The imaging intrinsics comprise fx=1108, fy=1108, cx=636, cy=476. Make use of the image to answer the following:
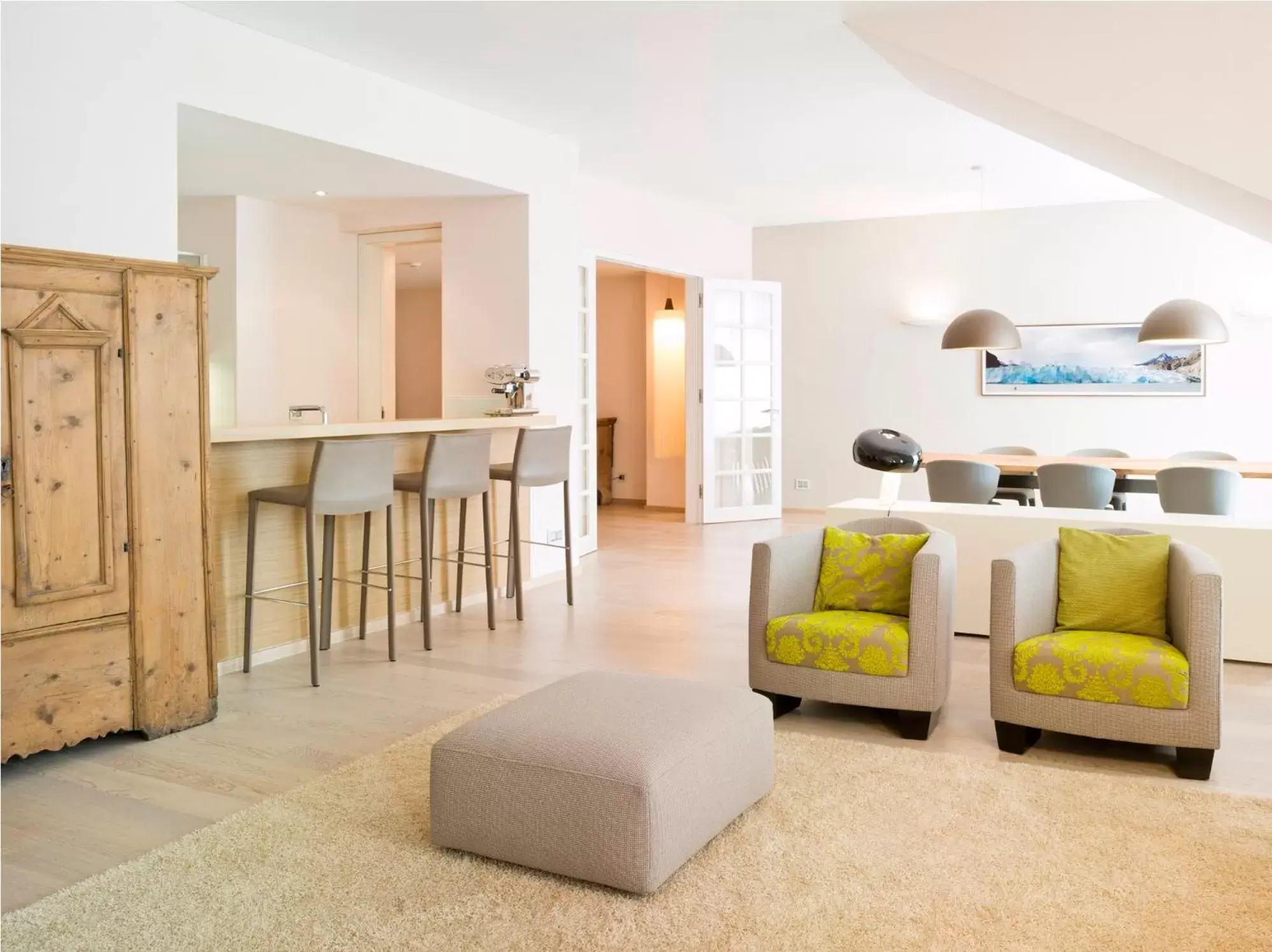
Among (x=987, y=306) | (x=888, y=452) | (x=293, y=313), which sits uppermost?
(x=987, y=306)

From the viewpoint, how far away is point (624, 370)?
11.5 m

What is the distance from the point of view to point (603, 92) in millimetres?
5934

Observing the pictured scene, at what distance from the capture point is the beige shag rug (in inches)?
93.5

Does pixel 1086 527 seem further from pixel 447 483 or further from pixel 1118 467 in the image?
pixel 447 483

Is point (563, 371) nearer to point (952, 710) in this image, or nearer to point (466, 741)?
point (952, 710)

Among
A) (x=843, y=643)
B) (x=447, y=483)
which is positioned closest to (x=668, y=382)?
(x=447, y=483)

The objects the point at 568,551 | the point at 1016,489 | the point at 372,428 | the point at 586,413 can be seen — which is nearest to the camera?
the point at 372,428

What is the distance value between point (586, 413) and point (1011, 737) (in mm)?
4909

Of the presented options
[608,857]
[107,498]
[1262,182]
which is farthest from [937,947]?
[1262,182]

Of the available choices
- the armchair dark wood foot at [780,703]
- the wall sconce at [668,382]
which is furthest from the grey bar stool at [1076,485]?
the wall sconce at [668,382]

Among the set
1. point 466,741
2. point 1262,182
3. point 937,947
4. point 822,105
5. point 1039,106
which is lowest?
point 937,947

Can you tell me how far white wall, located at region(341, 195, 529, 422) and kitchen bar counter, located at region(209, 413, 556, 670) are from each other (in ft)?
3.12

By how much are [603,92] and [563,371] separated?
183 centimetres

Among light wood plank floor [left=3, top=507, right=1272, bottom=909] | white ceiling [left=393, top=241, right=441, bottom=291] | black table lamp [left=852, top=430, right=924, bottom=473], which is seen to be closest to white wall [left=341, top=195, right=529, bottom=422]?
white ceiling [left=393, top=241, right=441, bottom=291]
